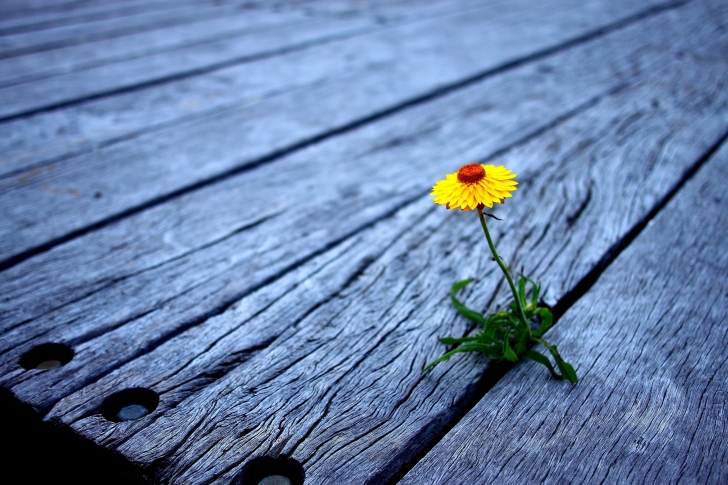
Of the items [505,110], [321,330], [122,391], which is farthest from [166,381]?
[505,110]

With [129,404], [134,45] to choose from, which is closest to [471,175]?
[129,404]

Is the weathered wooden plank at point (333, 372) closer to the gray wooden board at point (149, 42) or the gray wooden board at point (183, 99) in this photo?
the gray wooden board at point (183, 99)

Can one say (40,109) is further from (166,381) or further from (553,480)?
(553,480)

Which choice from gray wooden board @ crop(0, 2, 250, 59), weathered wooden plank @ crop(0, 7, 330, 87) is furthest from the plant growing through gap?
gray wooden board @ crop(0, 2, 250, 59)

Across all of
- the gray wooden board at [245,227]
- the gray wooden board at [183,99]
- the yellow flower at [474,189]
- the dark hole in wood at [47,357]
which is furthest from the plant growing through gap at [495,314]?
the gray wooden board at [183,99]

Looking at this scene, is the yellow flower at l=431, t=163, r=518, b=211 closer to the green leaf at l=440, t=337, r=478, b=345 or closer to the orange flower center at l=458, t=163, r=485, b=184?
the orange flower center at l=458, t=163, r=485, b=184
